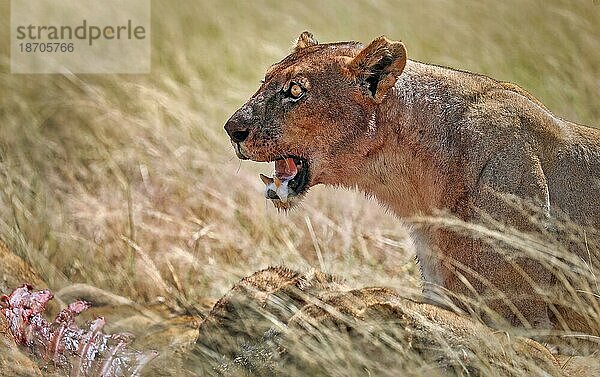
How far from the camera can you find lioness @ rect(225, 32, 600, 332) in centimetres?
510

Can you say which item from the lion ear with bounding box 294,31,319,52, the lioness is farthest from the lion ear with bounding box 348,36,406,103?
Answer: the lion ear with bounding box 294,31,319,52

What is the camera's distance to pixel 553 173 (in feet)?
17.0

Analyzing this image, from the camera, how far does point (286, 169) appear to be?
5.45 meters

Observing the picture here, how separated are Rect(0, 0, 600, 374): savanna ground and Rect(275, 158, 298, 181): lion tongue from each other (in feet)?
3.02

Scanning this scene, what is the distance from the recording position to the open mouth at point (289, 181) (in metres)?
5.38

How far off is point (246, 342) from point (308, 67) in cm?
141

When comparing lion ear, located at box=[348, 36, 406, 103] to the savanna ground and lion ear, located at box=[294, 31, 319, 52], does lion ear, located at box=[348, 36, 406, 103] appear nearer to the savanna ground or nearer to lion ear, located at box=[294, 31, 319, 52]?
lion ear, located at box=[294, 31, 319, 52]

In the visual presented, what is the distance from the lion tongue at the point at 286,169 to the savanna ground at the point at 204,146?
36.2 inches

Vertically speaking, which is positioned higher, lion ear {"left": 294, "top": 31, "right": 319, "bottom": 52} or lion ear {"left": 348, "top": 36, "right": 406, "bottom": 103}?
lion ear {"left": 294, "top": 31, "right": 319, "bottom": 52}

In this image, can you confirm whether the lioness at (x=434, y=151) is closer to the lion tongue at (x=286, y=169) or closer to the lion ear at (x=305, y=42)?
the lion tongue at (x=286, y=169)

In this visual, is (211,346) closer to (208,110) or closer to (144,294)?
(144,294)

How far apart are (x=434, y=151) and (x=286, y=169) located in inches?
24.8

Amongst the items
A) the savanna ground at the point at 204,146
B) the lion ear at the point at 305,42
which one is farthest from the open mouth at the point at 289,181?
the savanna ground at the point at 204,146

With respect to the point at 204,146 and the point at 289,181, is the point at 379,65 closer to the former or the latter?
the point at 289,181
